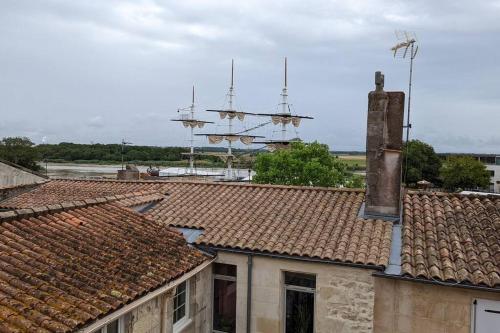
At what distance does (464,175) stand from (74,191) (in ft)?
209

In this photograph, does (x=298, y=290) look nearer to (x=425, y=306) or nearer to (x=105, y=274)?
(x=425, y=306)

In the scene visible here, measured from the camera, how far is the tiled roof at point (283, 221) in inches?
384

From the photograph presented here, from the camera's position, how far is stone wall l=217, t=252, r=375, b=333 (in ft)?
30.4

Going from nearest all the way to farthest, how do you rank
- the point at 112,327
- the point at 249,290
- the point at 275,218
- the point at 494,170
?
the point at 112,327, the point at 249,290, the point at 275,218, the point at 494,170

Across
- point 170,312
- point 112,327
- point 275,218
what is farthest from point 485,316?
point 112,327

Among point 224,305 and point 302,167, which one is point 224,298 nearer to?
point 224,305

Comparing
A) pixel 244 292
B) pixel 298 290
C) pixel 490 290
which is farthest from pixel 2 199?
pixel 490 290

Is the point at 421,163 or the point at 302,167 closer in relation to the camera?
the point at 302,167

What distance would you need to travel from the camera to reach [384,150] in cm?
1117

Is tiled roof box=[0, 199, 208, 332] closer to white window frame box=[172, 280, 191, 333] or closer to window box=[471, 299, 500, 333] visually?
white window frame box=[172, 280, 191, 333]

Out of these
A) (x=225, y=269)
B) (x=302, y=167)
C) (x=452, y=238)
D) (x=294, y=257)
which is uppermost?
(x=302, y=167)

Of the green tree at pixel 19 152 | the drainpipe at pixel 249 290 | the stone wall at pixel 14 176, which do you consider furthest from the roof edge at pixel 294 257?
the green tree at pixel 19 152

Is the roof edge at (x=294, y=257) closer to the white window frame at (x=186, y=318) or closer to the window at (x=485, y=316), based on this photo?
the white window frame at (x=186, y=318)

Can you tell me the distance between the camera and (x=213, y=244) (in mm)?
10445
